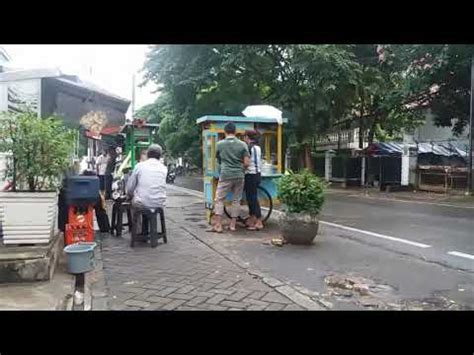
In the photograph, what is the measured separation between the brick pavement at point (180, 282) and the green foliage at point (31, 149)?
1.26m

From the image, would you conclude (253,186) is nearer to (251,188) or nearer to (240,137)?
(251,188)

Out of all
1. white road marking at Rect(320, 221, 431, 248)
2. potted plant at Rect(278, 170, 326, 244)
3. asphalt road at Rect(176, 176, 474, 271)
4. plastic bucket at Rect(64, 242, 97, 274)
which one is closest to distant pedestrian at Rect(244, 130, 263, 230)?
potted plant at Rect(278, 170, 326, 244)

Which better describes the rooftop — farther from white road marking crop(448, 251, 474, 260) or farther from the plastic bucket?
the plastic bucket

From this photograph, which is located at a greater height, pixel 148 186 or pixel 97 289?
pixel 148 186

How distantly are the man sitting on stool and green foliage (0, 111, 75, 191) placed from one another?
1429 mm

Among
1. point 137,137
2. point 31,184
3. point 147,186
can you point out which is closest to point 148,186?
point 147,186

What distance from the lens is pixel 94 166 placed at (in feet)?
44.1

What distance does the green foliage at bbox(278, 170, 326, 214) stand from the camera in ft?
23.8

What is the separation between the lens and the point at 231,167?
809cm

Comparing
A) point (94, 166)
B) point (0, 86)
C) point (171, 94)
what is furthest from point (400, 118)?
point (0, 86)

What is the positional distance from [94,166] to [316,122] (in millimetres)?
11826

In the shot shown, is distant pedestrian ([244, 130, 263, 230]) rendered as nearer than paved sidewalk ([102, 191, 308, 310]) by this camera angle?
No

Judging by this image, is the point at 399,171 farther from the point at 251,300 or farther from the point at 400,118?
the point at 251,300

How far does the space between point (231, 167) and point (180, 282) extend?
3246 millimetres
